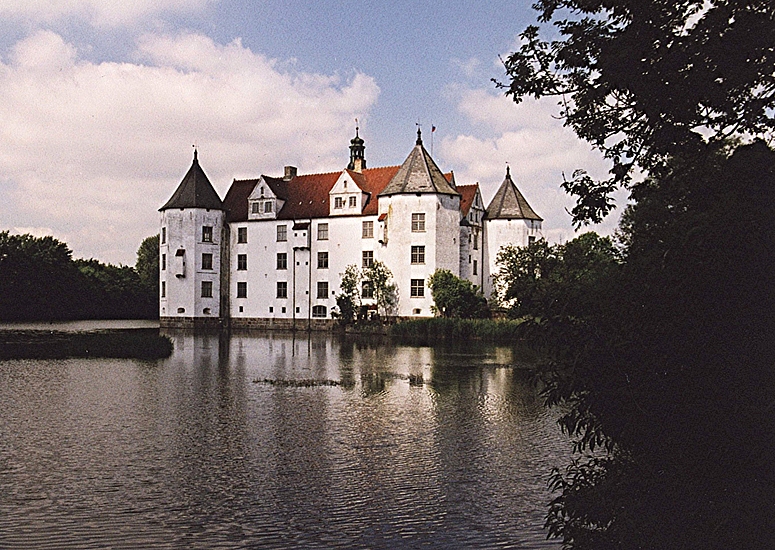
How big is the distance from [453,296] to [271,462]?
34809 mm

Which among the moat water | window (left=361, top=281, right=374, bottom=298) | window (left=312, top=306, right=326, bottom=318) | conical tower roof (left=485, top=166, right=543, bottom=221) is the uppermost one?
conical tower roof (left=485, top=166, right=543, bottom=221)

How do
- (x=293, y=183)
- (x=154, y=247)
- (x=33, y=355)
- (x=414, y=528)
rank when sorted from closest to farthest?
(x=414, y=528)
(x=33, y=355)
(x=293, y=183)
(x=154, y=247)

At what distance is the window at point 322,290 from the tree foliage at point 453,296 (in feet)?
26.6

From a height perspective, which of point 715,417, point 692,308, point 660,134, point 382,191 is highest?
point 382,191

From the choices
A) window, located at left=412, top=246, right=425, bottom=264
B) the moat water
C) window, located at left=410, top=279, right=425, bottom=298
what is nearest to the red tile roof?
window, located at left=412, top=246, right=425, bottom=264

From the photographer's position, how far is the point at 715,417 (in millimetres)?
4578

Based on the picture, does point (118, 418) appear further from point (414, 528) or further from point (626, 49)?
point (626, 49)

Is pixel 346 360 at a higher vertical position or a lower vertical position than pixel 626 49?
lower

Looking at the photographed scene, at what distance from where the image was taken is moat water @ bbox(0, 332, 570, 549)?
6.95 meters

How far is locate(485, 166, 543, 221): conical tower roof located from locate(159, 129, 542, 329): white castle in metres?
0.08

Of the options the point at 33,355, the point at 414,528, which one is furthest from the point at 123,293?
the point at 414,528

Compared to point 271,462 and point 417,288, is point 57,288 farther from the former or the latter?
point 271,462

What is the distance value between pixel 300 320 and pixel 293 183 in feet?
33.8

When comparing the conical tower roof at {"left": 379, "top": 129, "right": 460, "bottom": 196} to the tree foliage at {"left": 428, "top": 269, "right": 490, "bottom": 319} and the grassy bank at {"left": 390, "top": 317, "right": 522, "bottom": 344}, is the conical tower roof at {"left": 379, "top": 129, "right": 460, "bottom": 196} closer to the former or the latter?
the tree foliage at {"left": 428, "top": 269, "right": 490, "bottom": 319}
